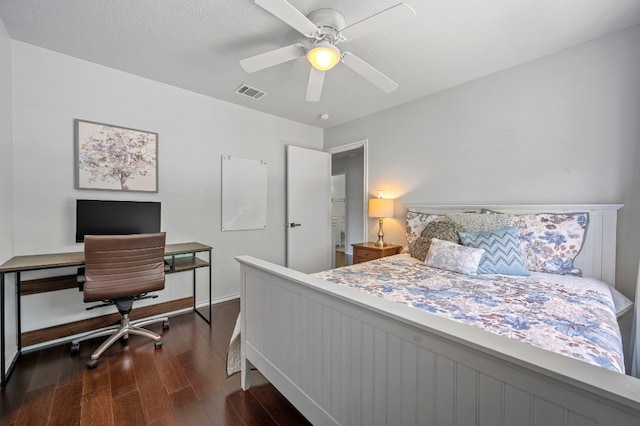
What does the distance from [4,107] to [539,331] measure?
357cm

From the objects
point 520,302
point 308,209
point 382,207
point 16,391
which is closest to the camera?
point 520,302

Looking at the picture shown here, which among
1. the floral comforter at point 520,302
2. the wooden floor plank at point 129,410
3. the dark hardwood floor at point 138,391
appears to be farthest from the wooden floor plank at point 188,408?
the floral comforter at point 520,302

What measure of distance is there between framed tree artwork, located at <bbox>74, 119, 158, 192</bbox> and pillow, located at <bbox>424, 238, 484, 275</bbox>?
9.25ft

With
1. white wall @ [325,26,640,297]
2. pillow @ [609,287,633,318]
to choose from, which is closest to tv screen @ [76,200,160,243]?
white wall @ [325,26,640,297]

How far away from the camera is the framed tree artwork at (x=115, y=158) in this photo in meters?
2.38

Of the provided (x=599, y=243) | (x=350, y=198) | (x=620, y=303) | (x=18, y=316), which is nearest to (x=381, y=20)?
(x=599, y=243)

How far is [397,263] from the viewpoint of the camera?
2365 millimetres

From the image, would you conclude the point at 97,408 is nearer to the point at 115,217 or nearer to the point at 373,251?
the point at 115,217

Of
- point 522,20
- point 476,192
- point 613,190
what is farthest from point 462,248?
point 522,20

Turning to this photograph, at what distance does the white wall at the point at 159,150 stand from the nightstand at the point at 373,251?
119 cm

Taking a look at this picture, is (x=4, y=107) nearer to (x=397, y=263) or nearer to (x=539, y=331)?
(x=397, y=263)

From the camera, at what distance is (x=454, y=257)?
206cm

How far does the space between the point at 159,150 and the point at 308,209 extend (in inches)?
82.5

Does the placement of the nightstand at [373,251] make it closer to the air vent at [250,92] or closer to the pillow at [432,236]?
the pillow at [432,236]
